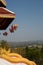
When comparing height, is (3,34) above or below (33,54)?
above

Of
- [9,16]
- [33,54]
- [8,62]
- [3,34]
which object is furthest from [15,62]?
[33,54]

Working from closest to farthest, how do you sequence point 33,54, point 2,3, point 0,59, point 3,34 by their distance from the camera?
point 0,59 → point 2,3 → point 3,34 → point 33,54

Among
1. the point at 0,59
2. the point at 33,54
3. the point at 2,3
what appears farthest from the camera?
the point at 33,54

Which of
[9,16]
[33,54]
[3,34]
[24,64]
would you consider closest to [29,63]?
[24,64]

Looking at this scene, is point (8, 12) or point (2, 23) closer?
point (8, 12)

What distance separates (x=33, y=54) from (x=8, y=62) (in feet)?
78.7

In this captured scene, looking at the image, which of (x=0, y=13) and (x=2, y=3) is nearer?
(x=0, y=13)

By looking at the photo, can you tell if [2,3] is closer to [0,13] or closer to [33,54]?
[0,13]

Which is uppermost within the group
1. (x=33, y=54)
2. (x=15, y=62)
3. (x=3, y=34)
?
(x=3, y=34)

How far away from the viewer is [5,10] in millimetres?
9516

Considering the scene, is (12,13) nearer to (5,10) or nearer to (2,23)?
(5,10)

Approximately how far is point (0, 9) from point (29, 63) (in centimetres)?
211

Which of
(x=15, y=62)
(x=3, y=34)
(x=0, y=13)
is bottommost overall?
(x=15, y=62)

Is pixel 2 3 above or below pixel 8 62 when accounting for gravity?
above
